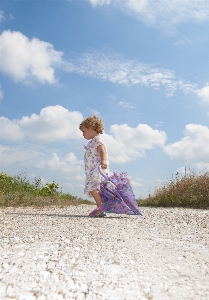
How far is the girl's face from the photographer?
19.6 feet

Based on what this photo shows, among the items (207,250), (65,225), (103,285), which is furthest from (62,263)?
(65,225)

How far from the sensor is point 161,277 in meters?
2.63

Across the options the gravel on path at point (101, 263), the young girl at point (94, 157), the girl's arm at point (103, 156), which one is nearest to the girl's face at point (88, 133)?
the young girl at point (94, 157)

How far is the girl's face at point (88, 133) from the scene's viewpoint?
599 cm

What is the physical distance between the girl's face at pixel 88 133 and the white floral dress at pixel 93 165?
0.31 ft

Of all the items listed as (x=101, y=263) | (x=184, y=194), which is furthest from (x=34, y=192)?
(x=101, y=263)

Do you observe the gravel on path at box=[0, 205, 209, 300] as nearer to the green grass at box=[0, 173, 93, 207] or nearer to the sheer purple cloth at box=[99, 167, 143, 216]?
the sheer purple cloth at box=[99, 167, 143, 216]

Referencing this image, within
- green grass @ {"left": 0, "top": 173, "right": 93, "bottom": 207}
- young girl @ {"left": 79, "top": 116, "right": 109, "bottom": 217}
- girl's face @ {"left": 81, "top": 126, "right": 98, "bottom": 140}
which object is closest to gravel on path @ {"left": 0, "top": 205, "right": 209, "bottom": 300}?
young girl @ {"left": 79, "top": 116, "right": 109, "bottom": 217}

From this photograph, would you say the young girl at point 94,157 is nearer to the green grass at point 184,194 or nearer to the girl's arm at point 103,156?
the girl's arm at point 103,156

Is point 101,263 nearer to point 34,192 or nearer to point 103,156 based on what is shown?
point 103,156

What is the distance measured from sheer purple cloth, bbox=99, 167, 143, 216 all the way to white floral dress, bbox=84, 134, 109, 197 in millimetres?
168

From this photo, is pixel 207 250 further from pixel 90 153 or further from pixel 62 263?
pixel 90 153

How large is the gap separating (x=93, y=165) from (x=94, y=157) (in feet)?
0.46

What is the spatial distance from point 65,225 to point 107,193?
1.38m
